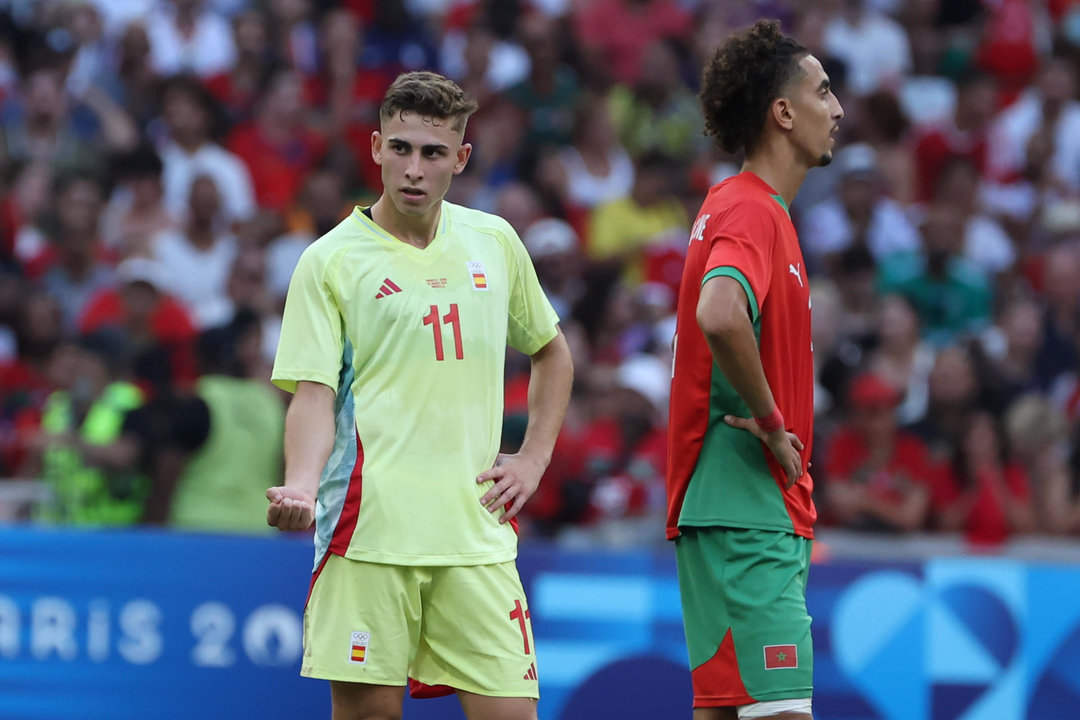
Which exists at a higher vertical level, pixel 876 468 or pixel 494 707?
pixel 876 468

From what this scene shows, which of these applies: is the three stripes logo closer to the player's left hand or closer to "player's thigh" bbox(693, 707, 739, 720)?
the player's left hand

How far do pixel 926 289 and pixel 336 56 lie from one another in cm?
518

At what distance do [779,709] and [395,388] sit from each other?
1474 mm

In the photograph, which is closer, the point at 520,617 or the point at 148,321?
the point at 520,617

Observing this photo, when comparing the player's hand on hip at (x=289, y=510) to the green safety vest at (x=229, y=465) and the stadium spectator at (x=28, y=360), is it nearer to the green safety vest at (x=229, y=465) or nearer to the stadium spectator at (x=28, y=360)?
the green safety vest at (x=229, y=465)

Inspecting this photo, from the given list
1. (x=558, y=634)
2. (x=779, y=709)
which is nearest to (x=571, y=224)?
(x=558, y=634)

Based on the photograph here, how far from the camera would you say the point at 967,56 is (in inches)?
554

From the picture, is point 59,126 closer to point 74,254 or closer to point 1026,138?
point 74,254

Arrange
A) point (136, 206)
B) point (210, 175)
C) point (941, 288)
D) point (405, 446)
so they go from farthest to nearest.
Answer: point (210, 175) < point (136, 206) < point (941, 288) < point (405, 446)

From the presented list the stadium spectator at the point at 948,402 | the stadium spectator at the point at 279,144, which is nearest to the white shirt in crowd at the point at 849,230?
the stadium spectator at the point at 948,402

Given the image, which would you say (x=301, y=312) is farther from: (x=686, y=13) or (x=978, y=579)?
(x=686, y=13)

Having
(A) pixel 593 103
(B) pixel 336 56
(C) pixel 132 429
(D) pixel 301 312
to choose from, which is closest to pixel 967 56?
(A) pixel 593 103

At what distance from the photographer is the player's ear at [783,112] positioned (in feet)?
16.0

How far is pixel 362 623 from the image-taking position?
468 cm
